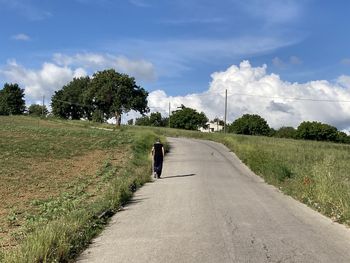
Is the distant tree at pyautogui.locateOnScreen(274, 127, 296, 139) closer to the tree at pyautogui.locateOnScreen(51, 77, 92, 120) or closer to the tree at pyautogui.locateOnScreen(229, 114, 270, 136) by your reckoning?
the tree at pyautogui.locateOnScreen(229, 114, 270, 136)

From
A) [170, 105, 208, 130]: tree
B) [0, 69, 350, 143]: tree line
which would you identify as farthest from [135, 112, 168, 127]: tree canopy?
[170, 105, 208, 130]: tree

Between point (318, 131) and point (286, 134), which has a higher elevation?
point (318, 131)

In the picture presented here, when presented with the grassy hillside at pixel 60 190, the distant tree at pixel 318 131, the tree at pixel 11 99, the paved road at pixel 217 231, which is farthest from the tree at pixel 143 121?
the paved road at pixel 217 231

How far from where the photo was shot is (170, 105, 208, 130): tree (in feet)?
481

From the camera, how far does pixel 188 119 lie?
147m

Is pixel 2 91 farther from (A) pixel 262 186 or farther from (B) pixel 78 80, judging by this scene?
(A) pixel 262 186

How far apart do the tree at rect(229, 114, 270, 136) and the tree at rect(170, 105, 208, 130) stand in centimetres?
1063

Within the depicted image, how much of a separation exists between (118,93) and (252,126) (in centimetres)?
5806

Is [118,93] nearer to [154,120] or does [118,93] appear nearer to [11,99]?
[11,99]

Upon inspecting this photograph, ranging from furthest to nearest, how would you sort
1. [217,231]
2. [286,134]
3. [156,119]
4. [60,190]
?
1. [156,119]
2. [286,134]
3. [60,190]
4. [217,231]

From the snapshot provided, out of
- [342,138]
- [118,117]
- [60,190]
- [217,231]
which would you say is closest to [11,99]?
[118,117]

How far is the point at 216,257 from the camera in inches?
302

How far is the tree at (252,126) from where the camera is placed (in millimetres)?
146375

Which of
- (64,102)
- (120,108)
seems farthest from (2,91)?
(120,108)
